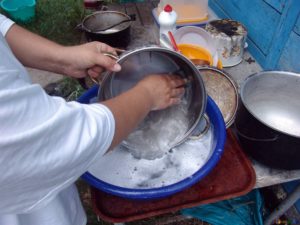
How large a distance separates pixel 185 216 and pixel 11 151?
46.8 inches

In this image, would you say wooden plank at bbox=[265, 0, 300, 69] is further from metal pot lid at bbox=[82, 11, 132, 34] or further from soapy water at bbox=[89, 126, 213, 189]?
metal pot lid at bbox=[82, 11, 132, 34]

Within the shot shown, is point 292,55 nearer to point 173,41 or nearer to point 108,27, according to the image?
point 173,41

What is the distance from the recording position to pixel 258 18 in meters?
1.29

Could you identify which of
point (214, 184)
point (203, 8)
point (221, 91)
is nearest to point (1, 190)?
point (214, 184)

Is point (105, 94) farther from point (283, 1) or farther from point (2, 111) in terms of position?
point (283, 1)

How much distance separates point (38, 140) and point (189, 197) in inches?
23.8

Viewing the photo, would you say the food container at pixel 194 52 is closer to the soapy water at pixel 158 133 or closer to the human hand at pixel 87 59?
the soapy water at pixel 158 133

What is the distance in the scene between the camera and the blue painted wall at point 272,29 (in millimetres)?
1062

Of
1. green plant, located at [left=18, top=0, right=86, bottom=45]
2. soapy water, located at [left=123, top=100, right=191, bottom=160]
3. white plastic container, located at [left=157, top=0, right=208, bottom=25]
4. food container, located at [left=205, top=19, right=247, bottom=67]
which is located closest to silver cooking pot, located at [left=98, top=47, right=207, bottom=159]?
soapy water, located at [left=123, top=100, right=191, bottom=160]

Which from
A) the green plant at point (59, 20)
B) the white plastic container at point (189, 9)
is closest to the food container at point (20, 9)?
the green plant at point (59, 20)

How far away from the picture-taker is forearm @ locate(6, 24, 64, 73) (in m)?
0.84

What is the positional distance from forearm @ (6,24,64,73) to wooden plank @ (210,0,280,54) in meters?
0.94

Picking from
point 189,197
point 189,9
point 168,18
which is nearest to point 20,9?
point 189,9

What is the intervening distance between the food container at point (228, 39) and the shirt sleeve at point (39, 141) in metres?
0.95
